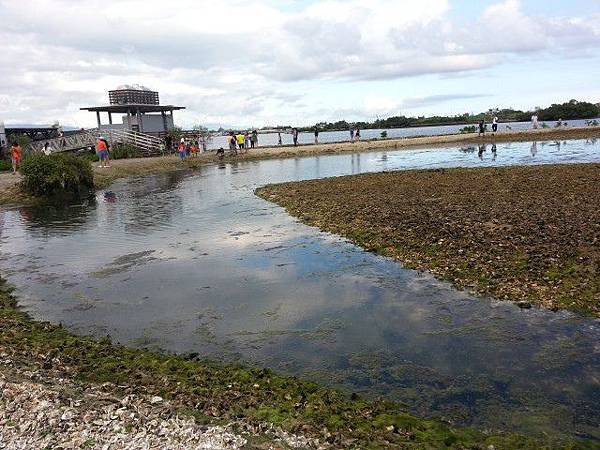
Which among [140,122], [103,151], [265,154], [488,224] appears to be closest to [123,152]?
[140,122]

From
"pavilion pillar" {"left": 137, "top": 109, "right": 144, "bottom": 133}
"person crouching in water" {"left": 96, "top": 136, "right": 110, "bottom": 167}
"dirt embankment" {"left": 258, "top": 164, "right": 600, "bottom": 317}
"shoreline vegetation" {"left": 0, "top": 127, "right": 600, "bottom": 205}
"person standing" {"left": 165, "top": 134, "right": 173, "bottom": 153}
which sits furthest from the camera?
"pavilion pillar" {"left": 137, "top": 109, "right": 144, "bottom": 133}

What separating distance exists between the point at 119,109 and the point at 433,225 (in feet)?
180

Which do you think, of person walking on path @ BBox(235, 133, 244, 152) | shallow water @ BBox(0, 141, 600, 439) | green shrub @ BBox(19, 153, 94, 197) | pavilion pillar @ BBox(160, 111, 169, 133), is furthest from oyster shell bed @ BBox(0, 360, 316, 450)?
pavilion pillar @ BBox(160, 111, 169, 133)

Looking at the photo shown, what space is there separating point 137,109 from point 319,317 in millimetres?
58094

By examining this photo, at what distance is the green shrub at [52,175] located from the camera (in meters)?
31.1

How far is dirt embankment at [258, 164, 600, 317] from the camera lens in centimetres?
1141

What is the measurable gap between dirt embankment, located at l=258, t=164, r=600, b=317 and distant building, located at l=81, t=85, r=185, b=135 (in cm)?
4016

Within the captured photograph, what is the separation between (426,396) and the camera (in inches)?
291

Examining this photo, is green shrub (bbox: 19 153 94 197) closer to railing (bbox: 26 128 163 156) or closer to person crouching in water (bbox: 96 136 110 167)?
person crouching in water (bbox: 96 136 110 167)

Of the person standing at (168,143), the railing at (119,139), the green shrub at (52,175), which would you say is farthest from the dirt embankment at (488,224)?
the person standing at (168,143)

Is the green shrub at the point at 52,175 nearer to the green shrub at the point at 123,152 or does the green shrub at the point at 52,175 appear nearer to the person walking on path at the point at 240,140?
the green shrub at the point at 123,152

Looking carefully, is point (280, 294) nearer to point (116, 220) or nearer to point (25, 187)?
point (116, 220)

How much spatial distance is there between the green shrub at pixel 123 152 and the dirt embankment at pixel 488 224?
108 feet

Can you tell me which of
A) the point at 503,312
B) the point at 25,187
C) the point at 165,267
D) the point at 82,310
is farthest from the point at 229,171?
the point at 503,312
